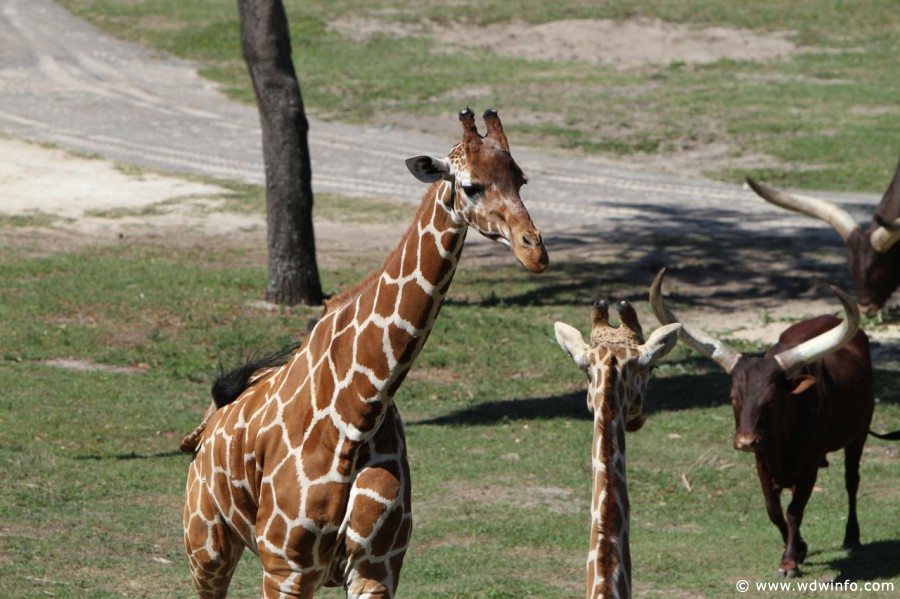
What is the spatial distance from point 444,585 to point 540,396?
5441 mm

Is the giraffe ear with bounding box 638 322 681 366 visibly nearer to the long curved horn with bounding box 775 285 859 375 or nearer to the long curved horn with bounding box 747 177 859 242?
the long curved horn with bounding box 775 285 859 375

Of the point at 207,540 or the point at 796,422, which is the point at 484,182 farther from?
the point at 796,422

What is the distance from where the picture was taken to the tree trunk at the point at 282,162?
17594 millimetres

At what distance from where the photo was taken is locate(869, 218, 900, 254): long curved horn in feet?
46.8

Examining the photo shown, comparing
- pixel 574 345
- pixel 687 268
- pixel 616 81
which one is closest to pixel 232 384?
pixel 574 345

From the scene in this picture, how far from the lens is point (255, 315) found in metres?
17.0

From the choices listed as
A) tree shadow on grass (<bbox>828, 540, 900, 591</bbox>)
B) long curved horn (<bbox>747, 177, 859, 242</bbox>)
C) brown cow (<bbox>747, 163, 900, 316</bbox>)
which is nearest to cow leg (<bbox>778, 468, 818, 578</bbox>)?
tree shadow on grass (<bbox>828, 540, 900, 591</bbox>)

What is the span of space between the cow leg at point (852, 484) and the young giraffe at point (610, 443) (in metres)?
5.84

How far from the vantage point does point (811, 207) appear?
558 inches

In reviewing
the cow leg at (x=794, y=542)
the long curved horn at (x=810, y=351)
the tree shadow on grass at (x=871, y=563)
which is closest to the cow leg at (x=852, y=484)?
the tree shadow on grass at (x=871, y=563)

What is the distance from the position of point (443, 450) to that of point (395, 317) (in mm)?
7047

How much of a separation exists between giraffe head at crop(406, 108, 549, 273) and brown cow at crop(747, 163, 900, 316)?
8.84 metres

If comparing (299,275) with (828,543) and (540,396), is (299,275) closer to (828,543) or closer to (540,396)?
(540,396)

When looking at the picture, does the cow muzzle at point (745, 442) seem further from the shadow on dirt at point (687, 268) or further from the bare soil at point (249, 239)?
the shadow on dirt at point (687, 268)
